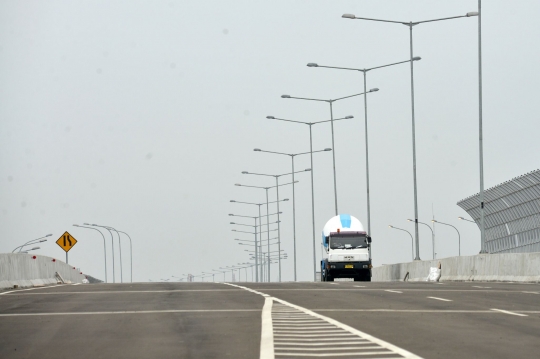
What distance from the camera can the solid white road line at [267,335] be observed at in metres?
11.3

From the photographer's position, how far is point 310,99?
77688 millimetres

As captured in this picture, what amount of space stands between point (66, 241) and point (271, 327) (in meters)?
47.7

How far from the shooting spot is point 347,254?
50.6 m

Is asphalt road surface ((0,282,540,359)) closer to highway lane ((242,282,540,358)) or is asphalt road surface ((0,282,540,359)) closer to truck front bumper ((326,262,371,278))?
highway lane ((242,282,540,358))

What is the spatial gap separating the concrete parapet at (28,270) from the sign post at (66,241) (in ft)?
31.7

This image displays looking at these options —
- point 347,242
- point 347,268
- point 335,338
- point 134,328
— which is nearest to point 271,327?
point 335,338

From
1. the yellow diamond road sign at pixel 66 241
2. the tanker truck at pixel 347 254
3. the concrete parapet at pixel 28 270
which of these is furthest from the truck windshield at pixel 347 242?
the yellow diamond road sign at pixel 66 241

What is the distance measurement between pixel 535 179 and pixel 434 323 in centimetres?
3896

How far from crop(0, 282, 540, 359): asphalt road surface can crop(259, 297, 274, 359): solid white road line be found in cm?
1

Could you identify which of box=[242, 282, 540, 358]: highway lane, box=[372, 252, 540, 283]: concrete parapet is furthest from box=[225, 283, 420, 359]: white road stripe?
box=[372, 252, 540, 283]: concrete parapet

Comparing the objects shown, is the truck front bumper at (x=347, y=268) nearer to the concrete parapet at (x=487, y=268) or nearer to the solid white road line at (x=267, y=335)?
the concrete parapet at (x=487, y=268)

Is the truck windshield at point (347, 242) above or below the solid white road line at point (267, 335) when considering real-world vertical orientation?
above

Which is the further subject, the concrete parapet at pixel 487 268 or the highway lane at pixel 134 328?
the concrete parapet at pixel 487 268

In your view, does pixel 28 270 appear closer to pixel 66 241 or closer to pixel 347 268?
pixel 347 268
